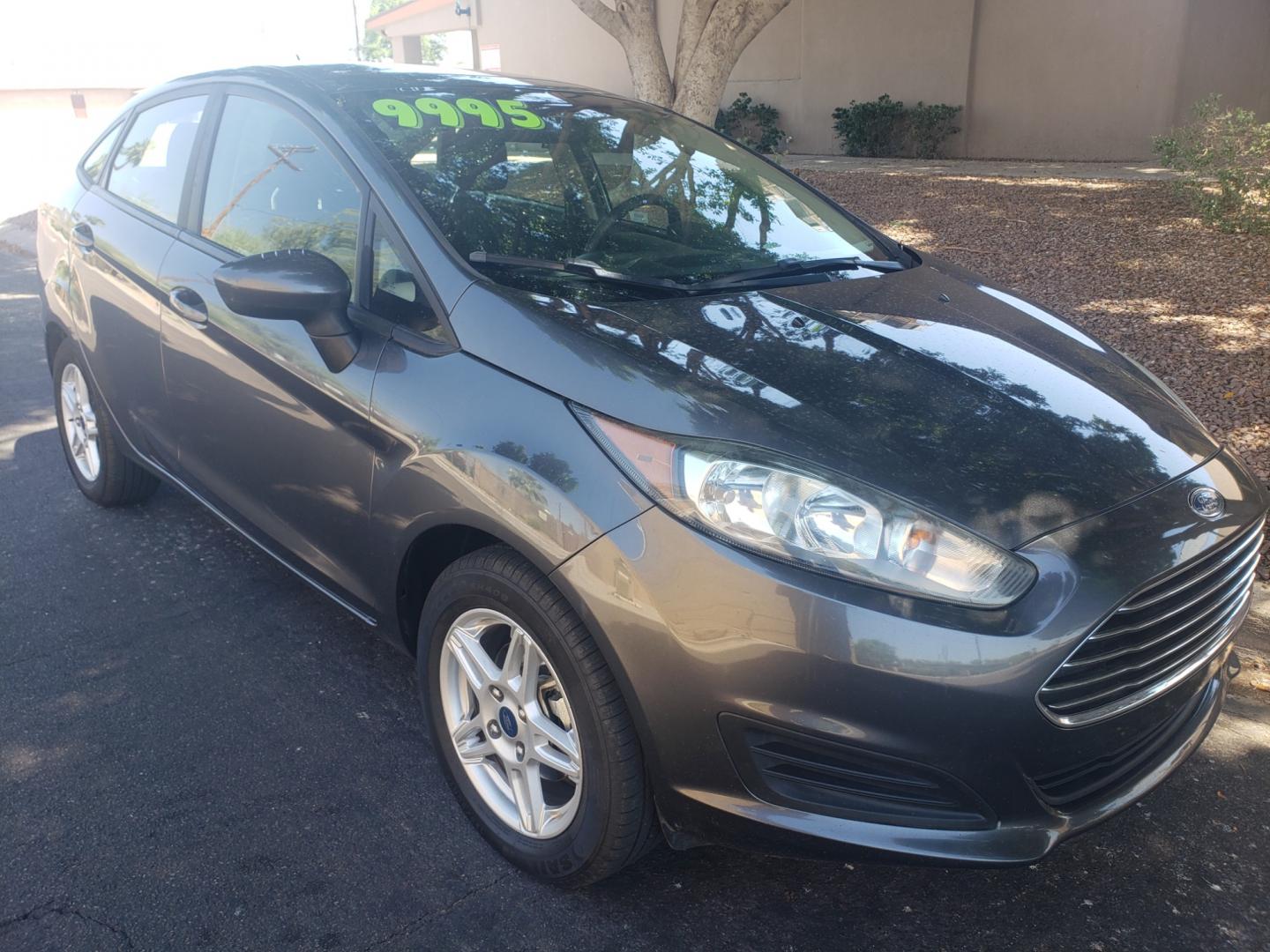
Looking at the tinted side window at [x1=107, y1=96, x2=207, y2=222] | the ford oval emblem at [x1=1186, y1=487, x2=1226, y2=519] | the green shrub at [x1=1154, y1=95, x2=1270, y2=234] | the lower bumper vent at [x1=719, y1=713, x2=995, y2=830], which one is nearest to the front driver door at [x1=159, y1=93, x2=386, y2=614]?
the tinted side window at [x1=107, y1=96, x2=207, y2=222]

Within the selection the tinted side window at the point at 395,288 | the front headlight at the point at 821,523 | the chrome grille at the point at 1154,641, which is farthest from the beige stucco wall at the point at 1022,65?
the front headlight at the point at 821,523

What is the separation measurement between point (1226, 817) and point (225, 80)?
3.72 metres

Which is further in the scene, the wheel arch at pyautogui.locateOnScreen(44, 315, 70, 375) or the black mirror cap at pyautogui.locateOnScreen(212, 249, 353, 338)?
the wheel arch at pyautogui.locateOnScreen(44, 315, 70, 375)

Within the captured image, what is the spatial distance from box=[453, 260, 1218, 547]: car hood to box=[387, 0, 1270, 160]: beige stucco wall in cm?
1249

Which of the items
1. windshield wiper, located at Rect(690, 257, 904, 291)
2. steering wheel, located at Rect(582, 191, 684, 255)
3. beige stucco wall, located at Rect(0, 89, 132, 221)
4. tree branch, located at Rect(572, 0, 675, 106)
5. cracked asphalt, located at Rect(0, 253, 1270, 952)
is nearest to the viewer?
cracked asphalt, located at Rect(0, 253, 1270, 952)

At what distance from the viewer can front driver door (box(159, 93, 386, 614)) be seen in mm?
2854

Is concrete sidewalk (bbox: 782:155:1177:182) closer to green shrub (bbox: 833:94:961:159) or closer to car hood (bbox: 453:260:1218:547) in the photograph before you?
green shrub (bbox: 833:94:961:159)

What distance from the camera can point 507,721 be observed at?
2.56m

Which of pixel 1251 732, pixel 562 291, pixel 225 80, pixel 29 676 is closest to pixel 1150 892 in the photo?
pixel 1251 732

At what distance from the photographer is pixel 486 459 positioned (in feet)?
7.88

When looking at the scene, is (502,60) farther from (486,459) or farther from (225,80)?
(486,459)

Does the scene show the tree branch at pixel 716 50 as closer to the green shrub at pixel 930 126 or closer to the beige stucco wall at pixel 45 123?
the green shrub at pixel 930 126

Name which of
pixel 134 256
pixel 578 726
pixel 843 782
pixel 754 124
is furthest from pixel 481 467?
pixel 754 124

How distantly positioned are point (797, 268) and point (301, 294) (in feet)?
4.61
